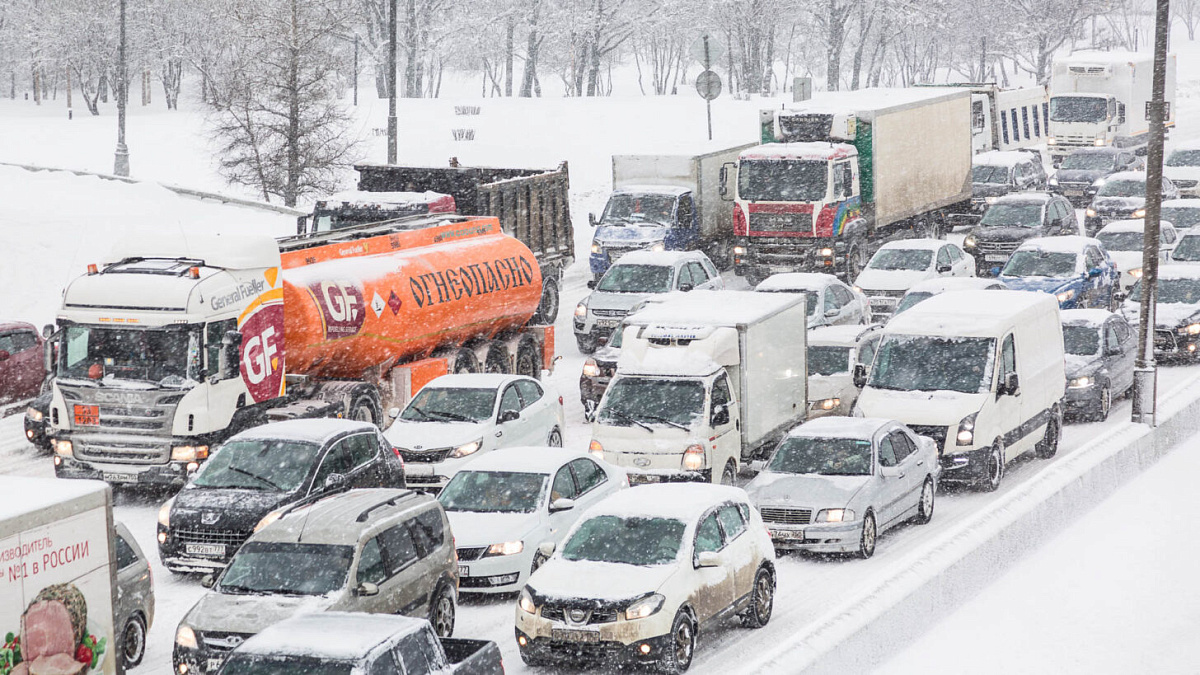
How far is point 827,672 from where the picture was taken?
41.0 feet

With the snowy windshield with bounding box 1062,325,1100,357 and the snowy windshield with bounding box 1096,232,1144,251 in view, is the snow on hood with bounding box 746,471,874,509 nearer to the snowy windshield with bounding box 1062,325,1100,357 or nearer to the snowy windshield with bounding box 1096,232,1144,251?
the snowy windshield with bounding box 1062,325,1100,357

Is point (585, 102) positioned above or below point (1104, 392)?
above

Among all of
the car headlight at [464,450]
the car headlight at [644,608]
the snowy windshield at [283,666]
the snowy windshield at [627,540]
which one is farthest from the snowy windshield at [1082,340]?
the snowy windshield at [283,666]

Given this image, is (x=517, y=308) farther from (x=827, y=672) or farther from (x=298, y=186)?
(x=298, y=186)

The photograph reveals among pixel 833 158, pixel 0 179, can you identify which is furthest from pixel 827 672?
pixel 0 179

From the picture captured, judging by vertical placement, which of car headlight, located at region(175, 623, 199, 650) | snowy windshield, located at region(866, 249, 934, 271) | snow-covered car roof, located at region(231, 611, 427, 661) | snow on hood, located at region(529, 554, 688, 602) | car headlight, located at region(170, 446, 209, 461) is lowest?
car headlight, located at region(175, 623, 199, 650)

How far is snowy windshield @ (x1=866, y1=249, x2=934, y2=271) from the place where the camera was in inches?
1213

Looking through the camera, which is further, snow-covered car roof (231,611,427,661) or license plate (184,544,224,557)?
license plate (184,544,224,557)

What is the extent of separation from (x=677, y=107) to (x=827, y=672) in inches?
2407

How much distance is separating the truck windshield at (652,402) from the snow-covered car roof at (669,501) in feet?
11.7

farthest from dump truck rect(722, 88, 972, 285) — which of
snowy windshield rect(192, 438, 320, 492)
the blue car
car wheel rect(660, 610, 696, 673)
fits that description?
car wheel rect(660, 610, 696, 673)

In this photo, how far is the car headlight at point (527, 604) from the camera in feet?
44.2

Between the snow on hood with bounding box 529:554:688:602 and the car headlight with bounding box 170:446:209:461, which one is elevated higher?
the car headlight with bounding box 170:446:209:461

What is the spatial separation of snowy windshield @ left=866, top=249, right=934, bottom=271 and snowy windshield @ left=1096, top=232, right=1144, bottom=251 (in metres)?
5.41
